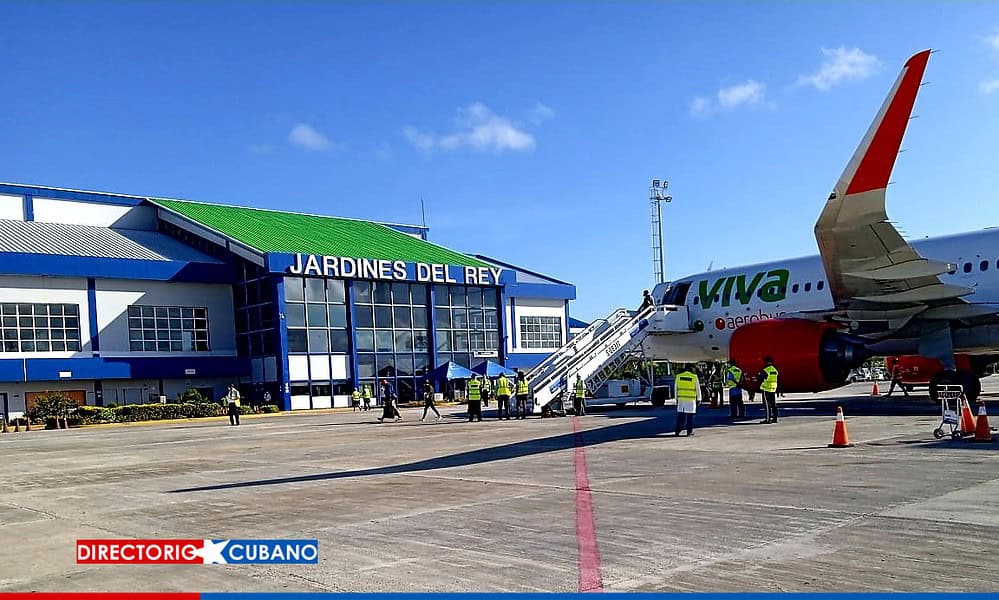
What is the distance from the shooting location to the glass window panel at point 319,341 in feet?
160

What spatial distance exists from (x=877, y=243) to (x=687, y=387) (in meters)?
4.40

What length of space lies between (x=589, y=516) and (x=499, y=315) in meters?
49.0

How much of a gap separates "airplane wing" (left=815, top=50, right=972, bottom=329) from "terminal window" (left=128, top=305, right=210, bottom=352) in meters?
36.8

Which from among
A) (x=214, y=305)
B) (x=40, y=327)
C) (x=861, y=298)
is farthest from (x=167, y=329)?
(x=861, y=298)

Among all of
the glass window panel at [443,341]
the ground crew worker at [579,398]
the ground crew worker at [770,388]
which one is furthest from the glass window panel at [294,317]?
the ground crew worker at [770,388]

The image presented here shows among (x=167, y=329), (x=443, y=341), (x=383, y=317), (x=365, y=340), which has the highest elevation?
(x=383, y=317)

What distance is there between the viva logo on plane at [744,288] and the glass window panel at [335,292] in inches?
1055

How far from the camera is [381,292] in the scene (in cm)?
5197

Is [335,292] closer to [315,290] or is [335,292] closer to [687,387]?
[315,290]

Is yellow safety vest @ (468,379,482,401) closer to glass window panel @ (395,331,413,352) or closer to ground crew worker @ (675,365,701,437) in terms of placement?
ground crew worker @ (675,365,701,437)

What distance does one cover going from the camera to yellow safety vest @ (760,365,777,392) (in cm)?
1977

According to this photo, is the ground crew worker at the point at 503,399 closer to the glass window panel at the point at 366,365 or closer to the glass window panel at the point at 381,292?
the glass window panel at the point at 366,365

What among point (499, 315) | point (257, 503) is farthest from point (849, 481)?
point (499, 315)

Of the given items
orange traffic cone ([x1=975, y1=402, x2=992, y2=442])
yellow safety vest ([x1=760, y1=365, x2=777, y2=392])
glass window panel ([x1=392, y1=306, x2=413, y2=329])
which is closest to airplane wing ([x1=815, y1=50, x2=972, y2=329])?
yellow safety vest ([x1=760, y1=365, x2=777, y2=392])
